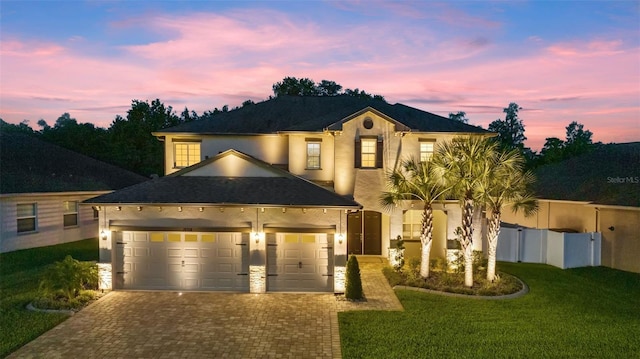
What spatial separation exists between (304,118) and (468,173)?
34.3ft

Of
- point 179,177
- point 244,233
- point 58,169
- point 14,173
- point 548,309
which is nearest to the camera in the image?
point 548,309

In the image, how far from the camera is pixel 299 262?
48.8ft

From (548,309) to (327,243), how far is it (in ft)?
24.9

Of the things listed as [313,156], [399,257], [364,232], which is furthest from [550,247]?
[313,156]

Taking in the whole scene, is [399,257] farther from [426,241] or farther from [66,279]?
[66,279]

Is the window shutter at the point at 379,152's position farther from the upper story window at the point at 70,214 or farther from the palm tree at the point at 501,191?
the upper story window at the point at 70,214

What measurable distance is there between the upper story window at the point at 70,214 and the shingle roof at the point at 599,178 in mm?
28157

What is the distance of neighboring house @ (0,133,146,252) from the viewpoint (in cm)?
2145

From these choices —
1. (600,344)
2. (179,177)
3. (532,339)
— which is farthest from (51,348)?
(600,344)

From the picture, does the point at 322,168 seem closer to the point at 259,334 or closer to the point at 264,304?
the point at 264,304

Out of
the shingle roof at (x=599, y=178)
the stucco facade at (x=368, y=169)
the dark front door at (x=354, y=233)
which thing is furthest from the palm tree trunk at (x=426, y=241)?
the shingle roof at (x=599, y=178)

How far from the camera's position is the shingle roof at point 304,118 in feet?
68.0

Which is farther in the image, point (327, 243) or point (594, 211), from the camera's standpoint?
point (594, 211)

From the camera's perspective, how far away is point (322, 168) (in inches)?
789
